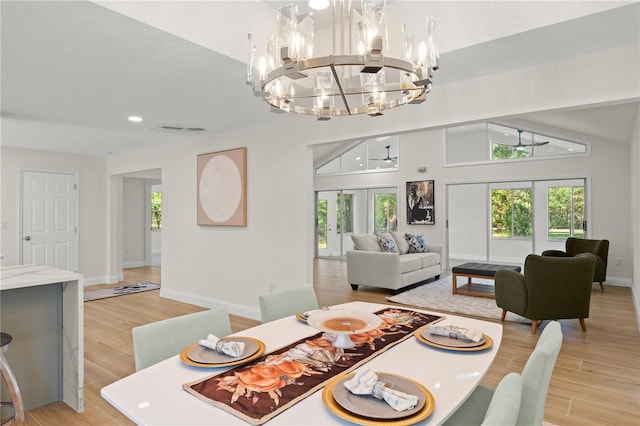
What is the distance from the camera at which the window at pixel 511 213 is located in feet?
26.0

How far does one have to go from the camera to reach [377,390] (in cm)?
118

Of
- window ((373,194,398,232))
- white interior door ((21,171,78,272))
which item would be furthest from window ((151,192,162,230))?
window ((373,194,398,232))

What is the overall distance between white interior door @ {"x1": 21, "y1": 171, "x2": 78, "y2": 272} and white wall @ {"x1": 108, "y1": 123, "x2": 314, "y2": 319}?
6.49ft

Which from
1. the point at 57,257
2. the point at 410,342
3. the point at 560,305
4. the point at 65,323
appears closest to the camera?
the point at 410,342

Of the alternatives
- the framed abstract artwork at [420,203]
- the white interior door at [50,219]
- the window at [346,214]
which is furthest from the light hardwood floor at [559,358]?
the window at [346,214]

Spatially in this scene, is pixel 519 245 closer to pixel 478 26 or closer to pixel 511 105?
pixel 511 105

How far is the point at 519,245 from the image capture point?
8.09 meters

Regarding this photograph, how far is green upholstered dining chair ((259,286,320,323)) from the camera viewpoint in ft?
7.56

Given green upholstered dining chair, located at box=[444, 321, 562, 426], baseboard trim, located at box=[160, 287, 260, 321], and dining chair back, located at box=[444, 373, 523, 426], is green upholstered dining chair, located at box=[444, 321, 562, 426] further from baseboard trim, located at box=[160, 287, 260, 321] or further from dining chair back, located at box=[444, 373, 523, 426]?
baseboard trim, located at box=[160, 287, 260, 321]

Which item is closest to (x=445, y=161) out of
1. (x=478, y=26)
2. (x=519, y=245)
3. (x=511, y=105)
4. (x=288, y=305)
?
(x=519, y=245)

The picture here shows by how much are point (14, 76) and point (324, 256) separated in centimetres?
848

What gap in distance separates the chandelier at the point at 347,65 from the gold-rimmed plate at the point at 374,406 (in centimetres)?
112

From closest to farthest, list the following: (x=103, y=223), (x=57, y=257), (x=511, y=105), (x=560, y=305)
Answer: (x=511, y=105)
(x=560, y=305)
(x=57, y=257)
(x=103, y=223)

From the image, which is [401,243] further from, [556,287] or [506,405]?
[506,405]
